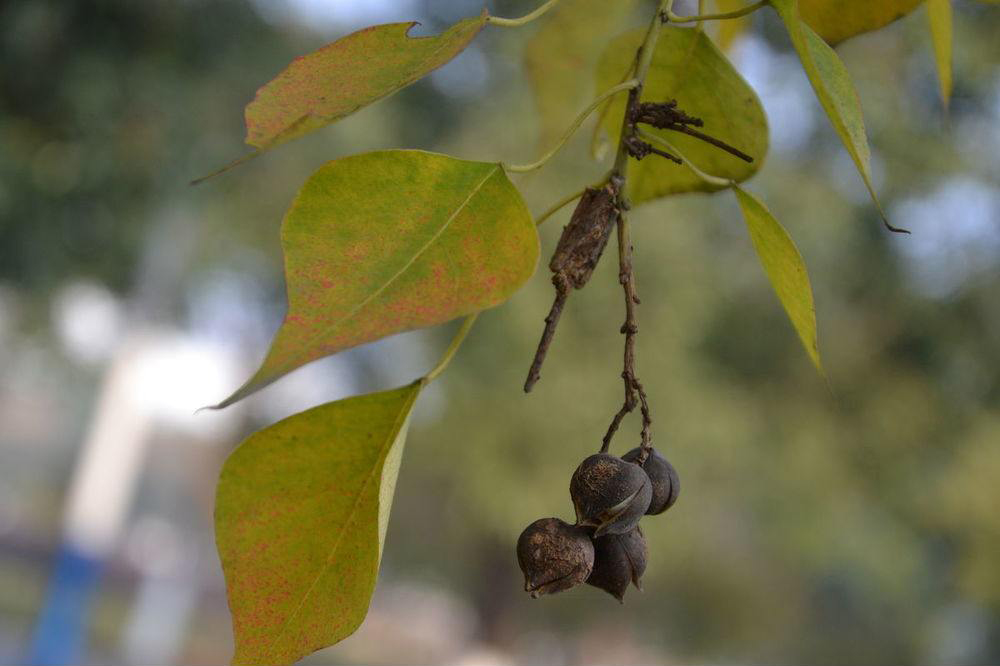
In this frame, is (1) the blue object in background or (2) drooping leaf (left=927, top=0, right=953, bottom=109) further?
(1) the blue object in background

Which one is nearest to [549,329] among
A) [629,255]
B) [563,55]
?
[629,255]

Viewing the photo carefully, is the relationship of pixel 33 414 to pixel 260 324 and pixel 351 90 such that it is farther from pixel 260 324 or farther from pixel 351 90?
pixel 351 90

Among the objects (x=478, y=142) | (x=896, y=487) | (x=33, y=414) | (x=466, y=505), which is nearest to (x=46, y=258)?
(x=478, y=142)

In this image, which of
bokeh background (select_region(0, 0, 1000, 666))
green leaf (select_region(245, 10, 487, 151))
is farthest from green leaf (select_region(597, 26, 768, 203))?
bokeh background (select_region(0, 0, 1000, 666))

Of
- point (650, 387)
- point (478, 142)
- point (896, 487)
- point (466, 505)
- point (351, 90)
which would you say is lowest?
point (896, 487)

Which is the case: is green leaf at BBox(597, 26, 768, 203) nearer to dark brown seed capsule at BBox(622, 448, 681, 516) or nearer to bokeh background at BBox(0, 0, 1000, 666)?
dark brown seed capsule at BBox(622, 448, 681, 516)

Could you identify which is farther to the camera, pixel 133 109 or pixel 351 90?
pixel 133 109
